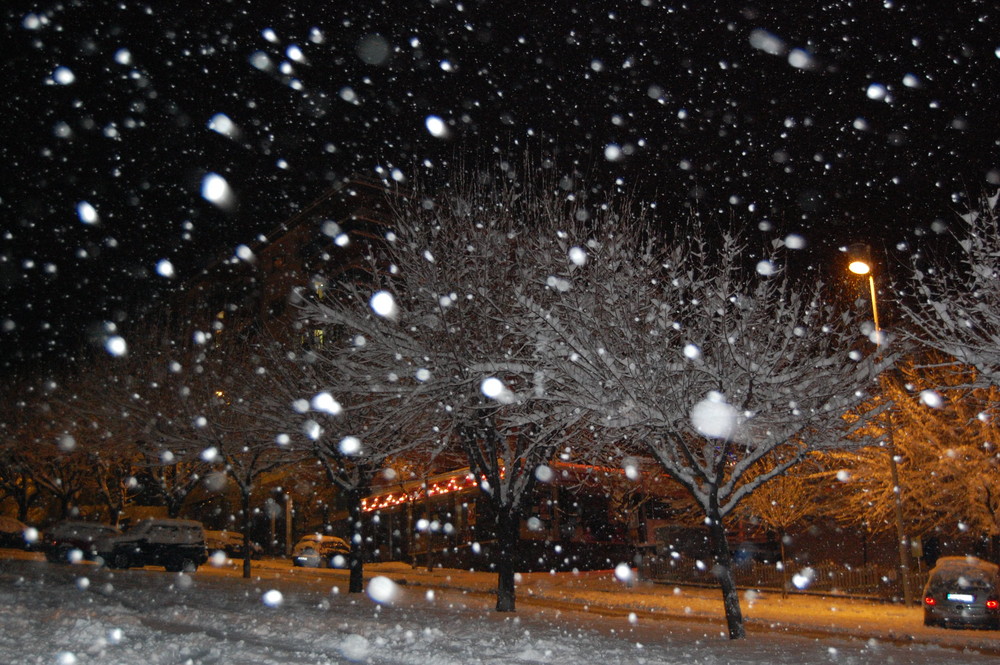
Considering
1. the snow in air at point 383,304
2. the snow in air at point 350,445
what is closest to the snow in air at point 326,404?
the snow in air at point 350,445

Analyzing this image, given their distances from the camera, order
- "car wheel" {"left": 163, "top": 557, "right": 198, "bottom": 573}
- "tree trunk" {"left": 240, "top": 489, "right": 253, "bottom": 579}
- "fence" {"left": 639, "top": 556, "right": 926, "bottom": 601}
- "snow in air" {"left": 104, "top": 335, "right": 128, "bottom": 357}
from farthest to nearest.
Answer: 1. "snow in air" {"left": 104, "top": 335, "right": 128, "bottom": 357}
2. "car wheel" {"left": 163, "top": 557, "right": 198, "bottom": 573}
3. "fence" {"left": 639, "top": 556, "right": 926, "bottom": 601}
4. "tree trunk" {"left": 240, "top": 489, "right": 253, "bottom": 579}

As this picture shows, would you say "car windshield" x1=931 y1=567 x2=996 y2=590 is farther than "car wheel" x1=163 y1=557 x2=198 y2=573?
No

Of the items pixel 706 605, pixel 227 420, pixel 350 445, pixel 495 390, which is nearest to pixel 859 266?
pixel 495 390

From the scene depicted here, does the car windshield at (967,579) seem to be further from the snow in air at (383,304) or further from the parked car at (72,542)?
the parked car at (72,542)

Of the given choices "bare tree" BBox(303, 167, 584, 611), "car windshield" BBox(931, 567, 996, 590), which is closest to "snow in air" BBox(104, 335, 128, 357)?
"bare tree" BBox(303, 167, 584, 611)

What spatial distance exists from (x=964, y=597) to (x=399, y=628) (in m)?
11.9

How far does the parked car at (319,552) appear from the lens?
105ft

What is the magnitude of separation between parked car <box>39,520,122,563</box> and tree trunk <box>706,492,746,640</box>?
23714mm

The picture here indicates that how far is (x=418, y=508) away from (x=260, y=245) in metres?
29.0

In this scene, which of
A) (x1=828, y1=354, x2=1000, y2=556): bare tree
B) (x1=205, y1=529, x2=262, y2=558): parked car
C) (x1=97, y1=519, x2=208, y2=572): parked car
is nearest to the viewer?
(x1=828, y1=354, x2=1000, y2=556): bare tree

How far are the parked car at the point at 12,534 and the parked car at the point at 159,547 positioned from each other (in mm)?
9503

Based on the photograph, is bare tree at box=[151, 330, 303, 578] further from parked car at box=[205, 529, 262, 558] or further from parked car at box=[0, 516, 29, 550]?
parked car at box=[0, 516, 29, 550]

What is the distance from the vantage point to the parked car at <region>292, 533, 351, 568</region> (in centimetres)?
3206

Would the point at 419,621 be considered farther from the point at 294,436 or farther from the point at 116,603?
the point at 294,436
